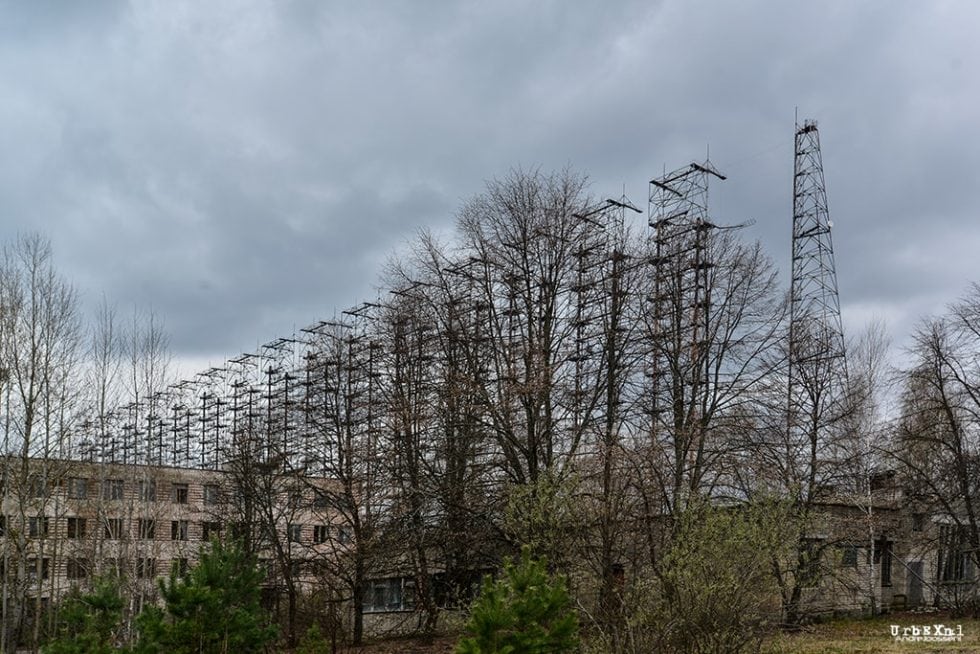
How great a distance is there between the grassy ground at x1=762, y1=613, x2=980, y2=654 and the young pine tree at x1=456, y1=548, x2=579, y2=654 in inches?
207

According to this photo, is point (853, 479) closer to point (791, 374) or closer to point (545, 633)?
point (791, 374)

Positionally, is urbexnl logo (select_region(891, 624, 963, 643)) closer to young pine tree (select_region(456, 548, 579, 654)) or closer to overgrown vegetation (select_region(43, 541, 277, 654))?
young pine tree (select_region(456, 548, 579, 654))

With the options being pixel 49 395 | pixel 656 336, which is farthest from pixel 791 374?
pixel 49 395

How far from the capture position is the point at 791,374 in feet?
79.2

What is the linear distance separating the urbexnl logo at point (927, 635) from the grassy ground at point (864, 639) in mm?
194

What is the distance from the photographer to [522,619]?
940 centimetres

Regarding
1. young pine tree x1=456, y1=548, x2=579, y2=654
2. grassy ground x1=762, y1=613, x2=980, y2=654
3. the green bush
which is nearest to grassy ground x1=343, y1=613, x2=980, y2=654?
grassy ground x1=762, y1=613, x2=980, y2=654

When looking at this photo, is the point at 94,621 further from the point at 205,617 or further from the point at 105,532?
the point at 105,532

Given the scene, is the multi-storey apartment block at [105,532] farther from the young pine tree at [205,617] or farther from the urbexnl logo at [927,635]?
the urbexnl logo at [927,635]

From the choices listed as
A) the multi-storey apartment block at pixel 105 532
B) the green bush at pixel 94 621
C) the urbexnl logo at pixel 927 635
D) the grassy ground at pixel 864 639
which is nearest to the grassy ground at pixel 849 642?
the grassy ground at pixel 864 639

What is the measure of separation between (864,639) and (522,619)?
44.6 feet

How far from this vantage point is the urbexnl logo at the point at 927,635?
1823 cm

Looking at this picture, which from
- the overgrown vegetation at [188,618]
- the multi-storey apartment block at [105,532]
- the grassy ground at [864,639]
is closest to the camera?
the overgrown vegetation at [188,618]

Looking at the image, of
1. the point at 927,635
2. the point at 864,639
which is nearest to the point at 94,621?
the point at 864,639
